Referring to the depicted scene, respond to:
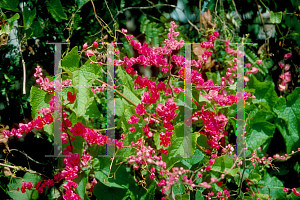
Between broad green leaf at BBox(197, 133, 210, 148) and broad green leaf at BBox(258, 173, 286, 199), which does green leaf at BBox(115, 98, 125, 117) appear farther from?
broad green leaf at BBox(258, 173, 286, 199)

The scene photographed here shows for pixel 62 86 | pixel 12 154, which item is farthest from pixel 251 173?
pixel 12 154

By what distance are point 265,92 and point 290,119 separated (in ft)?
0.79

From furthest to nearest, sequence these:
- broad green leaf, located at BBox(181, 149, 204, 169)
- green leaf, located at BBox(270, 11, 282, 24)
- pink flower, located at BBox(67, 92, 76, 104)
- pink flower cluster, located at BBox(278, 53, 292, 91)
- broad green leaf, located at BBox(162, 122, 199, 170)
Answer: pink flower cluster, located at BBox(278, 53, 292, 91), green leaf, located at BBox(270, 11, 282, 24), broad green leaf, located at BBox(181, 149, 204, 169), broad green leaf, located at BBox(162, 122, 199, 170), pink flower, located at BBox(67, 92, 76, 104)

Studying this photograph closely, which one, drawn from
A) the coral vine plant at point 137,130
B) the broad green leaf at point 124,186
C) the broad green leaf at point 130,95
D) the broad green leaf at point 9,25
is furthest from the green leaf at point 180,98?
the broad green leaf at point 9,25

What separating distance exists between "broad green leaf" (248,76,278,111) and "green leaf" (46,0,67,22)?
1267 mm

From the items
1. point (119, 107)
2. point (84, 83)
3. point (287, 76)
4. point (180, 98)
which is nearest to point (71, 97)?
point (84, 83)

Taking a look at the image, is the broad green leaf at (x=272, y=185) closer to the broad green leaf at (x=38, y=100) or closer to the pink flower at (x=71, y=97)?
the pink flower at (x=71, y=97)

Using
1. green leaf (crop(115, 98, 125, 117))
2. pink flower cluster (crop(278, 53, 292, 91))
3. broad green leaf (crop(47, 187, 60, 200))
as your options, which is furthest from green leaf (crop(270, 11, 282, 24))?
broad green leaf (crop(47, 187, 60, 200))

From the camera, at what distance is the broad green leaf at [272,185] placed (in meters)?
1.54

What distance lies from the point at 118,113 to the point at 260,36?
1276 mm

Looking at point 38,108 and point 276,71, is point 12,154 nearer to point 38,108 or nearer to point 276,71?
point 38,108

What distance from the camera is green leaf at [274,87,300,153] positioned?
1.56 m

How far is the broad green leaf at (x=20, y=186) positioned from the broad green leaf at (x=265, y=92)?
1.46 m

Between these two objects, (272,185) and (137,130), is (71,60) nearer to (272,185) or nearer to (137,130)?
(137,130)
